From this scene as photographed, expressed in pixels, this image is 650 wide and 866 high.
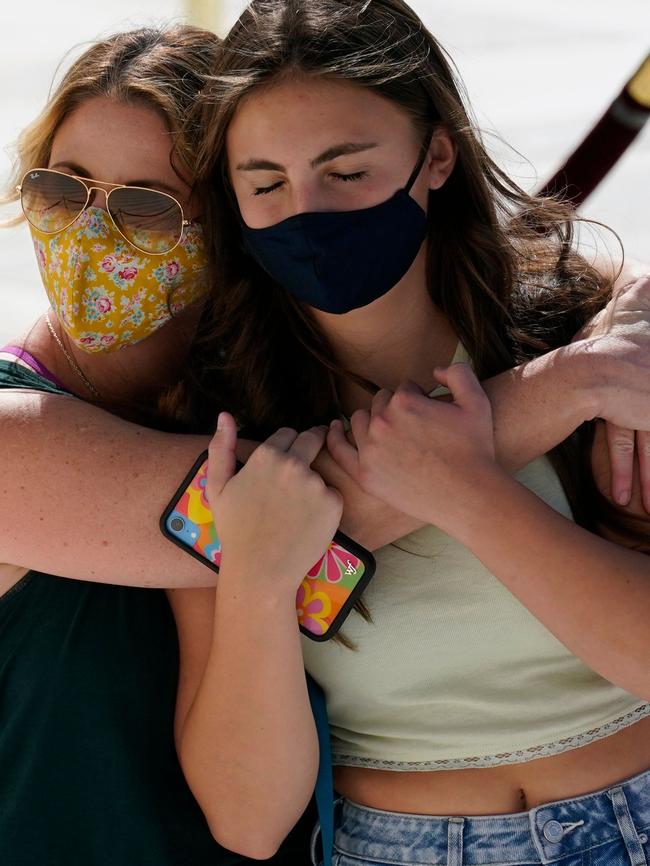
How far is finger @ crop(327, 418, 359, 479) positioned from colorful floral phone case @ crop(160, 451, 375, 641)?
11 cm

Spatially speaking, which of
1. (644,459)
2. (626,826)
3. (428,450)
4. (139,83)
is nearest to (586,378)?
(644,459)

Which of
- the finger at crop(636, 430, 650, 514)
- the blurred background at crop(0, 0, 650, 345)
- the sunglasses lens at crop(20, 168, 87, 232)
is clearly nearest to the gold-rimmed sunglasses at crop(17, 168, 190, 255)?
the sunglasses lens at crop(20, 168, 87, 232)

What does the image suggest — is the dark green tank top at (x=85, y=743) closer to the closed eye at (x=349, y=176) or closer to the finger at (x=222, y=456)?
the finger at (x=222, y=456)

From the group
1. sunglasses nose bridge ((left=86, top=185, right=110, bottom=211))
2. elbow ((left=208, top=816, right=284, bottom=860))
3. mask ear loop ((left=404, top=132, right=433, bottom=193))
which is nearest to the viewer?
elbow ((left=208, top=816, right=284, bottom=860))

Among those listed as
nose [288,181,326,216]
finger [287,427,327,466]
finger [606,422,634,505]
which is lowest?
finger [287,427,327,466]

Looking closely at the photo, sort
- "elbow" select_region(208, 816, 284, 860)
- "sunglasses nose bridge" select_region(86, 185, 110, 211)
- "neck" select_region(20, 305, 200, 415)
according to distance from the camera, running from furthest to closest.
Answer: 1. "neck" select_region(20, 305, 200, 415)
2. "sunglasses nose bridge" select_region(86, 185, 110, 211)
3. "elbow" select_region(208, 816, 284, 860)

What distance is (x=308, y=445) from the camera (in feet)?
6.88

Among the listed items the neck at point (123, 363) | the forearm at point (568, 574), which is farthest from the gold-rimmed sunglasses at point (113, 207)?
the forearm at point (568, 574)

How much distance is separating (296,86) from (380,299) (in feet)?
1.38

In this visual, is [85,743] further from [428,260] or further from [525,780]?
[428,260]

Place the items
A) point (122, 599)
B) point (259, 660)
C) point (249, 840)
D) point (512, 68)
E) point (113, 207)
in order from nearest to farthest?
1. point (259, 660)
2. point (249, 840)
3. point (122, 599)
4. point (113, 207)
5. point (512, 68)

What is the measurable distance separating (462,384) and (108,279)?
0.75 meters

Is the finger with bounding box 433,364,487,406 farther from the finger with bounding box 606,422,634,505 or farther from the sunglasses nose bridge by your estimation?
the sunglasses nose bridge

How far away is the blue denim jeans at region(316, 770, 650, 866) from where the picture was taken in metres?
2.07
